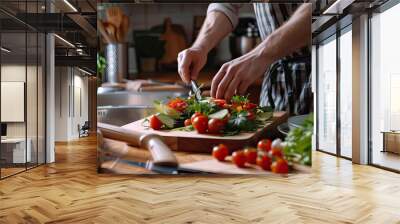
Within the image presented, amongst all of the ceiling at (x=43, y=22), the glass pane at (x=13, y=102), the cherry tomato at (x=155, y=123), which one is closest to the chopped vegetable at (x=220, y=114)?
the cherry tomato at (x=155, y=123)

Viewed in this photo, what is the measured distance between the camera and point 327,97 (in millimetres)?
8500

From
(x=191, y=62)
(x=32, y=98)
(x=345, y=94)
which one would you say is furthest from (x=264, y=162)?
(x=345, y=94)

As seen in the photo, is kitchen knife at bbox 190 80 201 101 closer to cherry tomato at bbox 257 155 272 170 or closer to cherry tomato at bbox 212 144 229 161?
cherry tomato at bbox 212 144 229 161

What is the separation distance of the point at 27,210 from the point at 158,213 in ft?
3.81

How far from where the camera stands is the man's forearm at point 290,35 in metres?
3.23

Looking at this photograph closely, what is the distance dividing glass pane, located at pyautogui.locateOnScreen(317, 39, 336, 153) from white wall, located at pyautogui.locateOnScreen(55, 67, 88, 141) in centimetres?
490

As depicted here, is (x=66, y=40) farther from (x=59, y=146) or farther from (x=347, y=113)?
(x=347, y=113)

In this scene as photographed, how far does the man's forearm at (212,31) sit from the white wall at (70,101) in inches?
244

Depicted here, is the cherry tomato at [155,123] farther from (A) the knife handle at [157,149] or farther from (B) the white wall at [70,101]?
(B) the white wall at [70,101]

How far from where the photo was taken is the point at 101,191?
14.9 ft

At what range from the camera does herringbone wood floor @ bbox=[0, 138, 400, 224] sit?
11.2 feet

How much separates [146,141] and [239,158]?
2.29 feet

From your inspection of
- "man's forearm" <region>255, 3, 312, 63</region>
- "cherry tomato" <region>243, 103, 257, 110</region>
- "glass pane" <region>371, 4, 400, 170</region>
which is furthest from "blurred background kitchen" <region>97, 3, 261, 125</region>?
"glass pane" <region>371, 4, 400, 170</region>

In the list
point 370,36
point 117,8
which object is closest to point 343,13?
point 370,36
